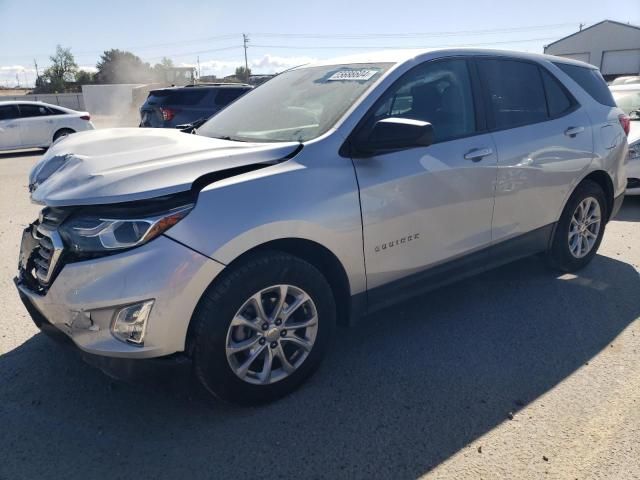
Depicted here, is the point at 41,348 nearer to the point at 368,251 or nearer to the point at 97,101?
the point at 368,251

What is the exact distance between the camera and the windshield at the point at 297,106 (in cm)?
308

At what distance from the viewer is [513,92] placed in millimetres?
3857

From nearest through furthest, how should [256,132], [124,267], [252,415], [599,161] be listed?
1. [124,267]
2. [252,415]
3. [256,132]
4. [599,161]

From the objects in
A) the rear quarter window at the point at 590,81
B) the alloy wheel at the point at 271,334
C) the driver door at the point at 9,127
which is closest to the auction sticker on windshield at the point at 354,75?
the alloy wheel at the point at 271,334

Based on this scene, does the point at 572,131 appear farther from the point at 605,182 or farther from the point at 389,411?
the point at 389,411

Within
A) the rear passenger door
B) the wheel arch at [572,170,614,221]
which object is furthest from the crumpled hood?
the wheel arch at [572,170,614,221]

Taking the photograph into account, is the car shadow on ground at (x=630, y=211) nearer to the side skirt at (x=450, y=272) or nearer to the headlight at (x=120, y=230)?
the side skirt at (x=450, y=272)

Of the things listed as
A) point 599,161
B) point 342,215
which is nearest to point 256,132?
point 342,215

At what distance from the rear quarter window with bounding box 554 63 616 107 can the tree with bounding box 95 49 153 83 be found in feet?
211

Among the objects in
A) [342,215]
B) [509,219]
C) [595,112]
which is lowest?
[509,219]

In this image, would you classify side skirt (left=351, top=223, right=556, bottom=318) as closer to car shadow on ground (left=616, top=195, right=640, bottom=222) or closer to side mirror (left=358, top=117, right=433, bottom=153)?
side mirror (left=358, top=117, right=433, bottom=153)

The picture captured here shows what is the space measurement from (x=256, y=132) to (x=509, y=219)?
189 cm

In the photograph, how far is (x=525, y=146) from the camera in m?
3.76

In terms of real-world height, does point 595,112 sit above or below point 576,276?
above
